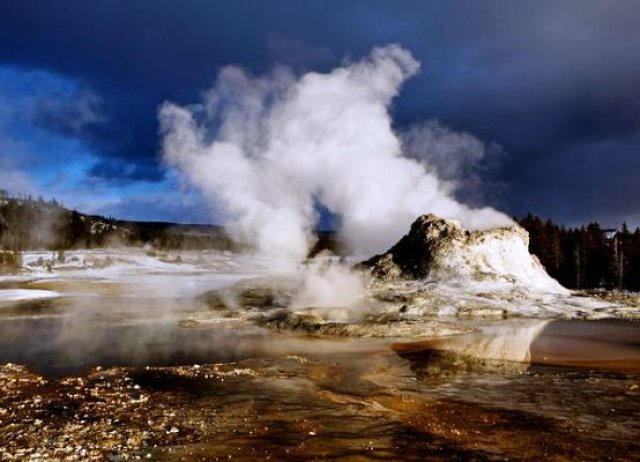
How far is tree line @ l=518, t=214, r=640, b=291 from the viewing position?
54875 millimetres

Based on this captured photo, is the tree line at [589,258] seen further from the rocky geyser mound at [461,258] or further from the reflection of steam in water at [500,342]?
the reflection of steam in water at [500,342]

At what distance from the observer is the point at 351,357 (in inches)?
695

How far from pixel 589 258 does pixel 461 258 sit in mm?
29226

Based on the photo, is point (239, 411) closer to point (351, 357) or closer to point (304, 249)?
point (351, 357)

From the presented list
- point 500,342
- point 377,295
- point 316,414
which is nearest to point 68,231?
point 377,295

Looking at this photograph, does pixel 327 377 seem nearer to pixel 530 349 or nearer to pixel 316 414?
pixel 316 414

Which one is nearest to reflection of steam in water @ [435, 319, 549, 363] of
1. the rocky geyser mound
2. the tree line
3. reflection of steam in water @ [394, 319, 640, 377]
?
reflection of steam in water @ [394, 319, 640, 377]

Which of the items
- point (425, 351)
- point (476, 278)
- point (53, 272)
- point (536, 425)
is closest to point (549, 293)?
point (476, 278)

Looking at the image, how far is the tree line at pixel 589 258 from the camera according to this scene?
54.9 meters

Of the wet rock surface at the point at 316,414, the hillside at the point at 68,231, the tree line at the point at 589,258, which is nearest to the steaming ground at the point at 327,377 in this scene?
the wet rock surface at the point at 316,414

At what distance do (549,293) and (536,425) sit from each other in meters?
24.6

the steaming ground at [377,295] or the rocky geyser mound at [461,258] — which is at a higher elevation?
the rocky geyser mound at [461,258]

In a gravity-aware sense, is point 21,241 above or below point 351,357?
above

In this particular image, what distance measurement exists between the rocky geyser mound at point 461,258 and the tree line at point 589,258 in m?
21.0
